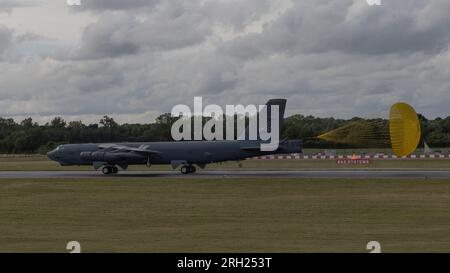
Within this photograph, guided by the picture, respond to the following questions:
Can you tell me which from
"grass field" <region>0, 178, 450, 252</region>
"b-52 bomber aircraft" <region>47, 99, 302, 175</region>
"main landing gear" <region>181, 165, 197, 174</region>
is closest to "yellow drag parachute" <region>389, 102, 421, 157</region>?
"grass field" <region>0, 178, 450, 252</region>

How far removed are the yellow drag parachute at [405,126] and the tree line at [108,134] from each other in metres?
28.0

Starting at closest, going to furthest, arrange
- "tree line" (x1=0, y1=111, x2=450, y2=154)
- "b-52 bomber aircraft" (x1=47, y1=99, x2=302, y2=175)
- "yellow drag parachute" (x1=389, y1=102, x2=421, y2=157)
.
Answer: "yellow drag parachute" (x1=389, y1=102, x2=421, y2=157), "b-52 bomber aircraft" (x1=47, y1=99, x2=302, y2=175), "tree line" (x1=0, y1=111, x2=450, y2=154)

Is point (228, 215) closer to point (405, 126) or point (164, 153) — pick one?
point (405, 126)

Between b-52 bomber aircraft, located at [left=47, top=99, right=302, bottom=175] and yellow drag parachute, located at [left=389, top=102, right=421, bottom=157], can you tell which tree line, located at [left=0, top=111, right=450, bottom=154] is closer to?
b-52 bomber aircraft, located at [left=47, top=99, right=302, bottom=175]

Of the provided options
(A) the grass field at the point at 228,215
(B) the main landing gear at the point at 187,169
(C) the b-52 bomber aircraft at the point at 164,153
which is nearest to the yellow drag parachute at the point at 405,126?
(A) the grass field at the point at 228,215

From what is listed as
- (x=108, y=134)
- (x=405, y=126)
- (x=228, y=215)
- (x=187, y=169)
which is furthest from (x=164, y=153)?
(x=228, y=215)

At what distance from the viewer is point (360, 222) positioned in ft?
90.2

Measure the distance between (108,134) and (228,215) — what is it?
43.4 m

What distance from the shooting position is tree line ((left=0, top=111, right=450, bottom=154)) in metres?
73.2

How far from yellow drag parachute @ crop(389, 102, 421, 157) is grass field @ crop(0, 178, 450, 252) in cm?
246
